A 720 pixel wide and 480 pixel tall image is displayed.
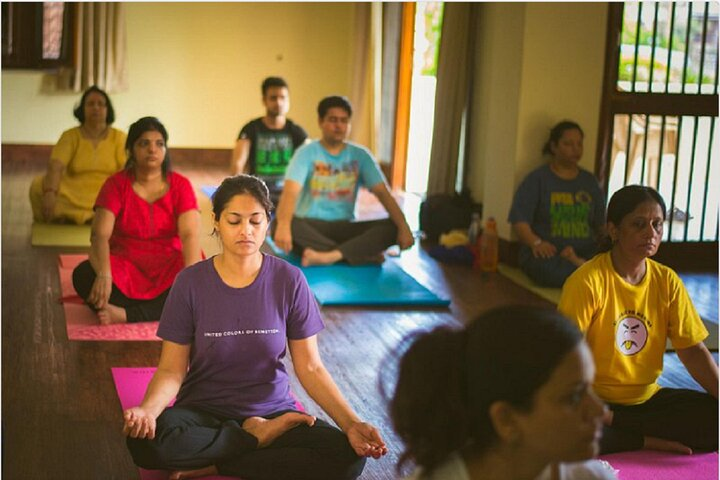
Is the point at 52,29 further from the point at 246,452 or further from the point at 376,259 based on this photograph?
the point at 246,452

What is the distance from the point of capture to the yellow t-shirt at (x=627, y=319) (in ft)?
9.10

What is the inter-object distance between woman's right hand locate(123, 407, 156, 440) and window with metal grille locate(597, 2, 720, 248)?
3.61 m

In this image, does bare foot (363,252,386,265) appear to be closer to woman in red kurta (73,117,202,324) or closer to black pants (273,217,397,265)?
black pants (273,217,397,265)

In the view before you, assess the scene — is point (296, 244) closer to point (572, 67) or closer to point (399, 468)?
point (572, 67)

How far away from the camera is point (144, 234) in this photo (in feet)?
13.8

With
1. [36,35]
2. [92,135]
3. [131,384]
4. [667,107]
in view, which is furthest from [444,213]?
[36,35]

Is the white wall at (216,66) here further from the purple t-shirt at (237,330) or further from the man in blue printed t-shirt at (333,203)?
the purple t-shirt at (237,330)

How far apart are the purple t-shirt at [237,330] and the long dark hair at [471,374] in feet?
4.18

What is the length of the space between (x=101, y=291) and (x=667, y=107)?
306 cm

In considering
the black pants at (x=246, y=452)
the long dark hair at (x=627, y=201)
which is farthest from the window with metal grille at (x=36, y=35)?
the long dark hair at (x=627, y=201)

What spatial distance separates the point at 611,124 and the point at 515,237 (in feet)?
2.47

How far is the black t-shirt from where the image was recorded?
6.29 m

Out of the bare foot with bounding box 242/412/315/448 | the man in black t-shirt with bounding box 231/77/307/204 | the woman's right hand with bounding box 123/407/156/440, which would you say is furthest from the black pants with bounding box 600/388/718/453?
the man in black t-shirt with bounding box 231/77/307/204

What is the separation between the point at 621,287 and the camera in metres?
2.82
